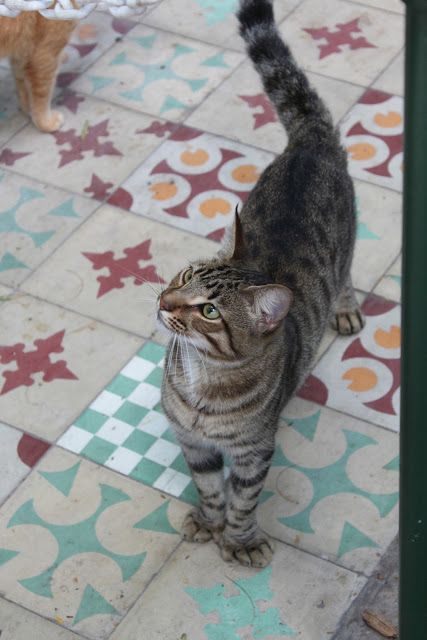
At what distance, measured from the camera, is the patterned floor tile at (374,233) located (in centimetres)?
352

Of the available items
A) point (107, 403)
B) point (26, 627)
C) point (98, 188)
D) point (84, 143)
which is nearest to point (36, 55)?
point (84, 143)

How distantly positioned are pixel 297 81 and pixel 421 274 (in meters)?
1.46

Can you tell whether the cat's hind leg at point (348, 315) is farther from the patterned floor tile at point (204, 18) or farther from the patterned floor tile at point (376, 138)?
the patterned floor tile at point (204, 18)

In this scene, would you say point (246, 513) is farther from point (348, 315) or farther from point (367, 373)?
point (348, 315)

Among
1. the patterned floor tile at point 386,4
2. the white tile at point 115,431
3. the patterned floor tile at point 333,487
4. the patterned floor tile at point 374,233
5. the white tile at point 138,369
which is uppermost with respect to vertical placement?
the patterned floor tile at point 386,4

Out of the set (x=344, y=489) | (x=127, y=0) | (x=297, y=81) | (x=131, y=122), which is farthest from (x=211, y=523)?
(x=131, y=122)

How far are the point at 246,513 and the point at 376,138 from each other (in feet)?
6.16

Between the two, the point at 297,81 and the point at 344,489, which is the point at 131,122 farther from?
the point at 344,489

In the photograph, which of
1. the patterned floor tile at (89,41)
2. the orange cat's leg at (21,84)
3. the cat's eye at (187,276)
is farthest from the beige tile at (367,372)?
the patterned floor tile at (89,41)

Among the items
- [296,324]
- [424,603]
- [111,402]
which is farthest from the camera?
[111,402]

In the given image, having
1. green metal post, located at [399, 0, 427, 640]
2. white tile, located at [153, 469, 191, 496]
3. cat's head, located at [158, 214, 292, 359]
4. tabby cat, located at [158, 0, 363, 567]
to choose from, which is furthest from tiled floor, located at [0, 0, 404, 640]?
cat's head, located at [158, 214, 292, 359]

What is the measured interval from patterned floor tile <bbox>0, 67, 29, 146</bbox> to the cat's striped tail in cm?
140

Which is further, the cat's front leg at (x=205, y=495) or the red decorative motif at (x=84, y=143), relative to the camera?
the red decorative motif at (x=84, y=143)

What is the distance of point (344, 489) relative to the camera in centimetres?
293
